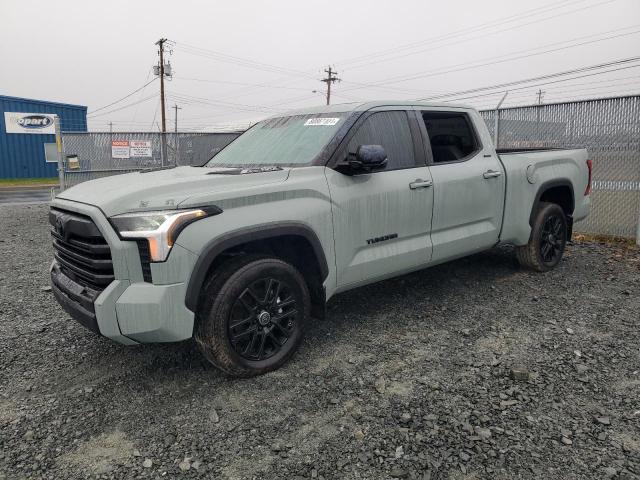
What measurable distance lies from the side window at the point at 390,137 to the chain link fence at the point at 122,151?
23.0 ft

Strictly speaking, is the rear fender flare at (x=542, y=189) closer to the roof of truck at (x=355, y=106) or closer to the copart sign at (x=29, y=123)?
the roof of truck at (x=355, y=106)

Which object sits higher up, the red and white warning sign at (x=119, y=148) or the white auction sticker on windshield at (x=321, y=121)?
the white auction sticker on windshield at (x=321, y=121)

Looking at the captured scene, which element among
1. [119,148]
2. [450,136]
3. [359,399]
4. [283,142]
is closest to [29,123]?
[119,148]

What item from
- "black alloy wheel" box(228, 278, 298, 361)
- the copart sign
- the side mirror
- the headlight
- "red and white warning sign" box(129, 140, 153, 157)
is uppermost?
the copart sign

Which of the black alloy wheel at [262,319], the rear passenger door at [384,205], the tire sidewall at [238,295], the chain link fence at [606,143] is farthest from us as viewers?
the chain link fence at [606,143]

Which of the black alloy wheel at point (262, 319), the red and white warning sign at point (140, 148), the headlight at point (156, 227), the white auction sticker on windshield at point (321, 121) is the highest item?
the white auction sticker on windshield at point (321, 121)

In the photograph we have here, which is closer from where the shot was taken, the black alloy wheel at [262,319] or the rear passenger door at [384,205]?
the black alloy wheel at [262,319]

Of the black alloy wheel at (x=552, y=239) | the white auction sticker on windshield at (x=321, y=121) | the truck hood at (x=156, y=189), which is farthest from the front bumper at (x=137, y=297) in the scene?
the black alloy wheel at (x=552, y=239)

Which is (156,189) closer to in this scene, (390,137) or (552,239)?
(390,137)

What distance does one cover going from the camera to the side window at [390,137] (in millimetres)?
3963

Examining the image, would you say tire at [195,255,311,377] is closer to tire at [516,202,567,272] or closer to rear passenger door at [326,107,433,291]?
rear passenger door at [326,107,433,291]

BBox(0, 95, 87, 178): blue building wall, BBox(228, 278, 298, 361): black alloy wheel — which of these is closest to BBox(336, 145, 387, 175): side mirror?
BBox(228, 278, 298, 361): black alloy wheel

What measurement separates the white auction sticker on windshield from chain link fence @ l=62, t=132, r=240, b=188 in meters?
6.84

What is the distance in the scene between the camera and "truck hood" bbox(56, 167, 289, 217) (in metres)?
2.86
